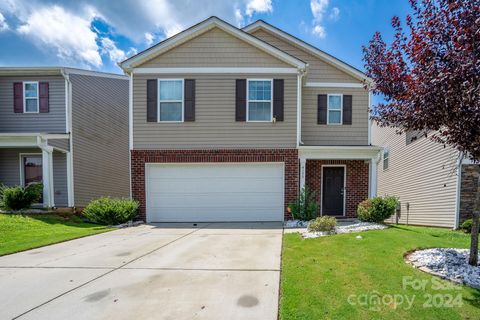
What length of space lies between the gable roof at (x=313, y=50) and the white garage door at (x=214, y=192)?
4.96m

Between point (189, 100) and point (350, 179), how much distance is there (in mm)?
6833

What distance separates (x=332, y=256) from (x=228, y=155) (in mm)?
5570

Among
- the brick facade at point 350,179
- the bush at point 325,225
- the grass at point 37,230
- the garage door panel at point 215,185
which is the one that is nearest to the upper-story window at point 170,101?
the garage door panel at point 215,185

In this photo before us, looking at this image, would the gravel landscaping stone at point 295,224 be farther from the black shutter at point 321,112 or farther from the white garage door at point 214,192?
the black shutter at point 321,112

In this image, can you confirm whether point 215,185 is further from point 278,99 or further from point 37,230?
point 37,230

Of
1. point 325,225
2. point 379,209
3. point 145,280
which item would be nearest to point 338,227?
point 325,225

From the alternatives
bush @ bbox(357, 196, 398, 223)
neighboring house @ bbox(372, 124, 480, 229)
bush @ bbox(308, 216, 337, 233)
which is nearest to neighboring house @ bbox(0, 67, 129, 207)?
bush @ bbox(308, 216, 337, 233)

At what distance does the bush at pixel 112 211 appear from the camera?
921cm

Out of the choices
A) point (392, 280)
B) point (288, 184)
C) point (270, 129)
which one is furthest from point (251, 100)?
point (392, 280)

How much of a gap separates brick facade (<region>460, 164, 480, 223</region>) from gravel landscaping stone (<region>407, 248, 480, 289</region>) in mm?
5860

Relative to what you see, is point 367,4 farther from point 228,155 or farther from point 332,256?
point 332,256

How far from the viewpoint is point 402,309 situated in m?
3.02

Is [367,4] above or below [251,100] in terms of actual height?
above

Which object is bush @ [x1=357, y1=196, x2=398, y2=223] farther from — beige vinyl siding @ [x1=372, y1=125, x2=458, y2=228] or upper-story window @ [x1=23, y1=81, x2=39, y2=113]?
upper-story window @ [x1=23, y1=81, x2=39, y2=113]
